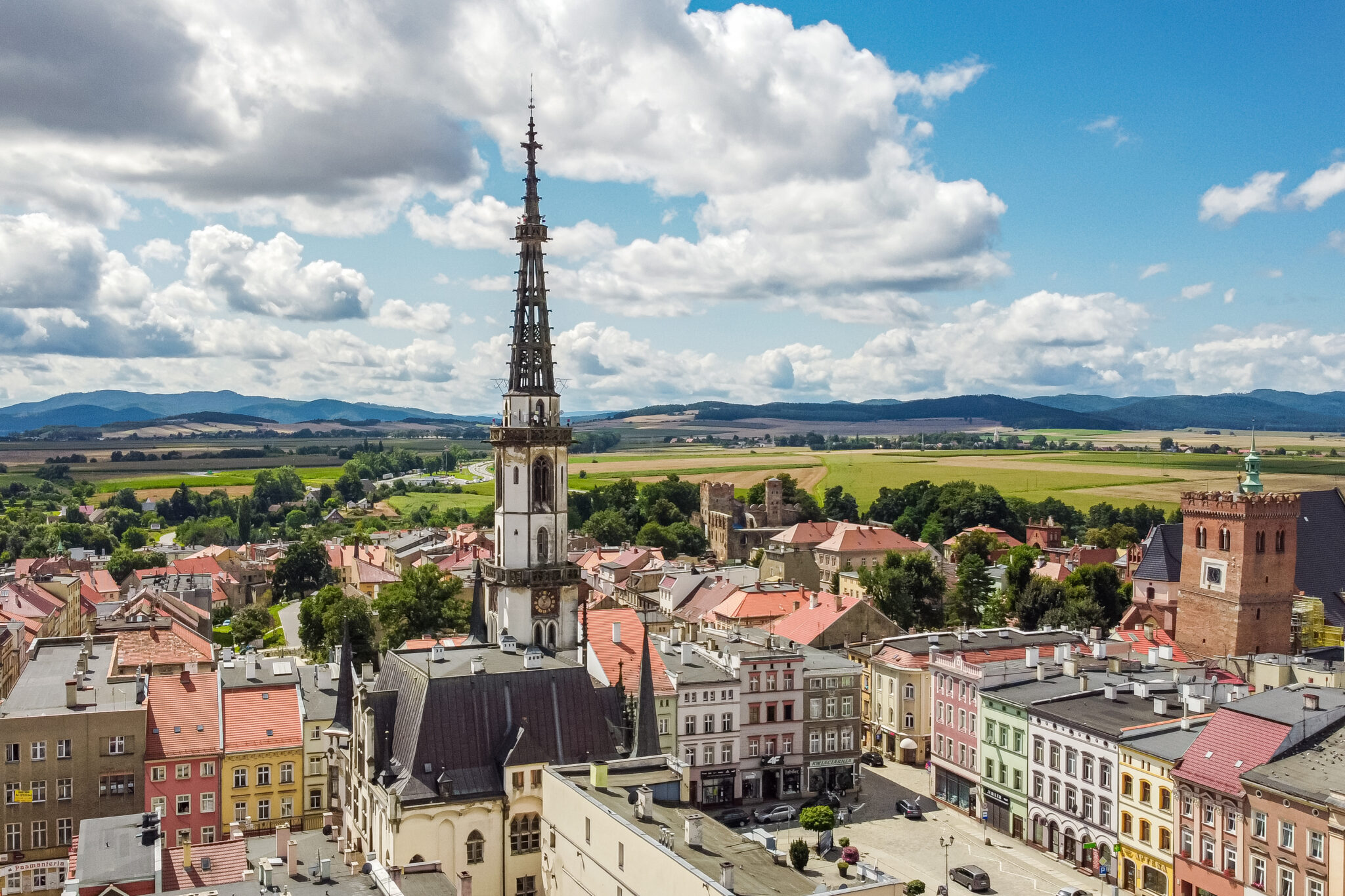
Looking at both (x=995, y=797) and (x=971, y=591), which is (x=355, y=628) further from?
(x=971, y=591)

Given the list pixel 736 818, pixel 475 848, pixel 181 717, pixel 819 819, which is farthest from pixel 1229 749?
pixel 181 717

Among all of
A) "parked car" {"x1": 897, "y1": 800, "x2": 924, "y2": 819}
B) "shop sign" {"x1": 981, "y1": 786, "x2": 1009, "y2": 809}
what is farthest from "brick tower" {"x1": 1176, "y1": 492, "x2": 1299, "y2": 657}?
"parked car" {"x1": 897, "y1": 800, "x2": 924, "y2": 819}

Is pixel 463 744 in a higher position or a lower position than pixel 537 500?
lower

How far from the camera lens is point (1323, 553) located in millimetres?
108562

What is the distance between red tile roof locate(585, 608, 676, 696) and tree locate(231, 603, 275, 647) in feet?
154

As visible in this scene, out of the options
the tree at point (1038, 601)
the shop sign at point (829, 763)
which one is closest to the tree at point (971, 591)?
the tree at point (1038, 601)

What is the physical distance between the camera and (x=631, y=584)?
439 ft

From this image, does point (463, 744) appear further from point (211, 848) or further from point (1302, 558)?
point (1302, 558)

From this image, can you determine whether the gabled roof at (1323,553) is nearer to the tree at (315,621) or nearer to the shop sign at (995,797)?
the shop sign at (995,797)

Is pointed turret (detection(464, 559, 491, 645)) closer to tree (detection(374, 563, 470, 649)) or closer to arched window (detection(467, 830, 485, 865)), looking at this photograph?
arched window (detection(467, 830, 485, 865))

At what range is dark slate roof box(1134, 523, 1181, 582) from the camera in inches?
4313

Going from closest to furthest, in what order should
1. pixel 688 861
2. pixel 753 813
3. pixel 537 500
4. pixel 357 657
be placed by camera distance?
pixel 688 861, pixel 537 500, pixel 753 813, pixel 357 657

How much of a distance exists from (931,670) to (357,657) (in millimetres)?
49648

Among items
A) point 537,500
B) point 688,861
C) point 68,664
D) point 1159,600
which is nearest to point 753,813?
point 537,500
